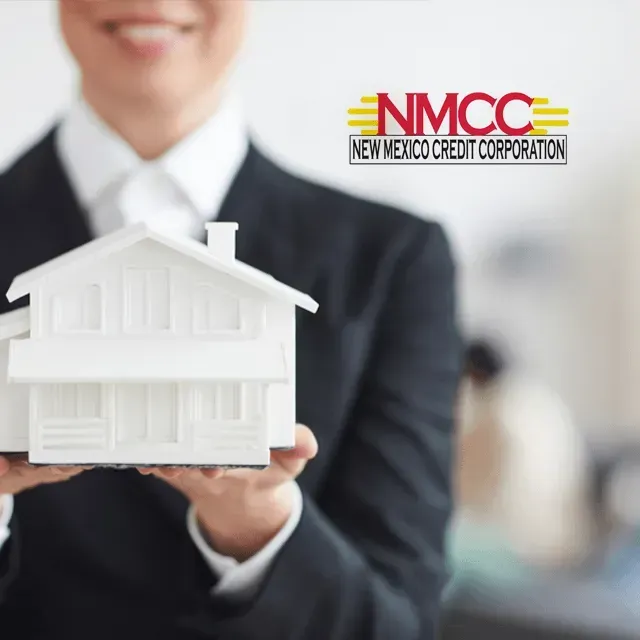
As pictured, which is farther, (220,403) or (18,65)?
(18,65)

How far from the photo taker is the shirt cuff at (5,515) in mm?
966

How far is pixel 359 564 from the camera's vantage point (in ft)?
3.24

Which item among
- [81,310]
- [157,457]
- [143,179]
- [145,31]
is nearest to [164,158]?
[143,179]

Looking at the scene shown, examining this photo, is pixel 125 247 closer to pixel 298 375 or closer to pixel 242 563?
pixel 298 375

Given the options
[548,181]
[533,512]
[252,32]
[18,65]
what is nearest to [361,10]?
[252,32]

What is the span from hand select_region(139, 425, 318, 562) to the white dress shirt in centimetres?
4

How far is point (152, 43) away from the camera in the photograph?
97 cm

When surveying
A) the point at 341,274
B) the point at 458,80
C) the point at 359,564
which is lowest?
the point at 359,564

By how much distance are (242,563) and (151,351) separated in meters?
0.29

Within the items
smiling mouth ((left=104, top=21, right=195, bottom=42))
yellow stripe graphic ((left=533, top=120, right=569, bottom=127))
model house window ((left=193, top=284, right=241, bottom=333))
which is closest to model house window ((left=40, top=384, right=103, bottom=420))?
model house window ((left=193, top=284, right=241, bottom=333))

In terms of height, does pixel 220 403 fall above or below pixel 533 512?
above

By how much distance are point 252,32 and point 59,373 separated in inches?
18.0

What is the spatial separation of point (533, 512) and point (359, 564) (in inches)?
8.4

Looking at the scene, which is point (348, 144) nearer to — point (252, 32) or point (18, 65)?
point (252, 32)
